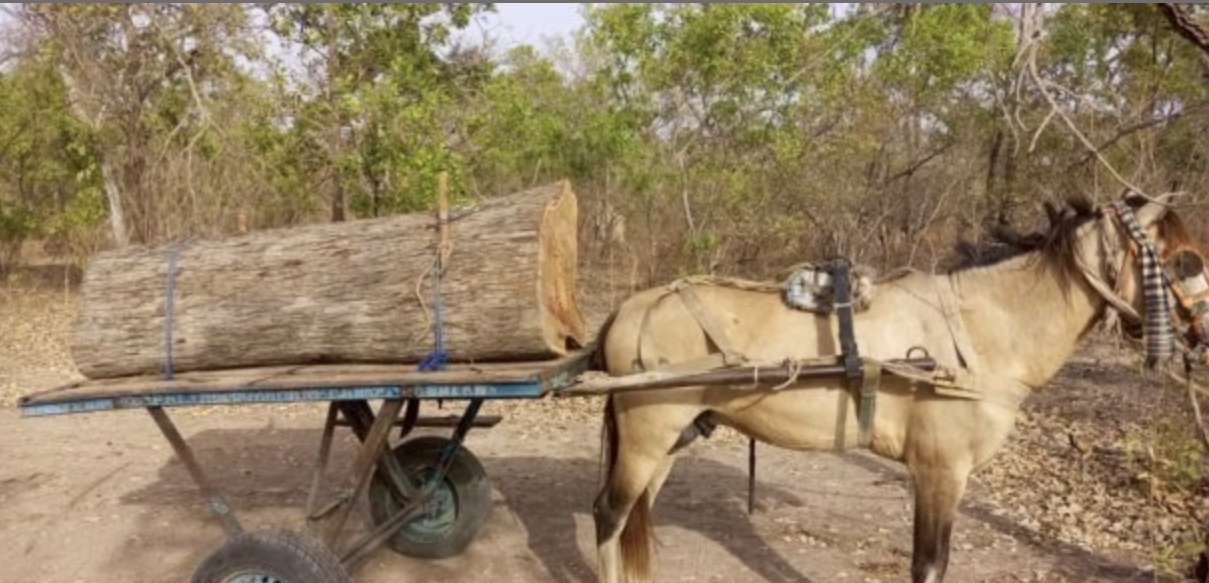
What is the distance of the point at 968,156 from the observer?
1277 centimetres

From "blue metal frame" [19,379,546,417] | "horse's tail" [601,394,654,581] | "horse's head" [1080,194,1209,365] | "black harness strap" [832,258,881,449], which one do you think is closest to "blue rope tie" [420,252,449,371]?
"blue metal frame" [19,379,546,417]

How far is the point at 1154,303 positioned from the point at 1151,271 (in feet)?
0.38

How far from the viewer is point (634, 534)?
417cm

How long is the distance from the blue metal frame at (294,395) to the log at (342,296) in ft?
0.76

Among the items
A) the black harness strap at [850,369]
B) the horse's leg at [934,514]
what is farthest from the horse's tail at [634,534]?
the horse's leg at [934,514]

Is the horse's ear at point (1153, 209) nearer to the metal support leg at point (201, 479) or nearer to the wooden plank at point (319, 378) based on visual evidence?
the wooden plank at point (319, 378)

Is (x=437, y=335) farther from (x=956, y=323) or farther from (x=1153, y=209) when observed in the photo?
(x=1153, y=209)

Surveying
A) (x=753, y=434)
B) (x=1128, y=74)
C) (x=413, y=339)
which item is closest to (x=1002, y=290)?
(x=753, y=434)

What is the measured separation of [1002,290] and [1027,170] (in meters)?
9.40

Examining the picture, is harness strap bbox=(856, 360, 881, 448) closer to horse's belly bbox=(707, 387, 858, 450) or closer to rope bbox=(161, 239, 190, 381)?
horse's belly bbox=(707, 387, 858, 450)

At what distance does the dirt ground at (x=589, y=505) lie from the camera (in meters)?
4.84

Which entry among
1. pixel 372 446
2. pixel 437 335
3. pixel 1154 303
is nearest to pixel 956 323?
pixel 1154 303

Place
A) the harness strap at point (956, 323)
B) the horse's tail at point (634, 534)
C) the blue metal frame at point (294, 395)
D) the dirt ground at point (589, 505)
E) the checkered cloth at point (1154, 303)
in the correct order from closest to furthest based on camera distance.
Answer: the checkered cloth at point (1154, 303) < the blue metal frame at point (294, 395) < the harness strap at point (956, 323) < the horse's tail at point (634, 534) < the dirt ground at point (589, 505)

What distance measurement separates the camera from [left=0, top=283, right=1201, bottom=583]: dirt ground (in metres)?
4.84
